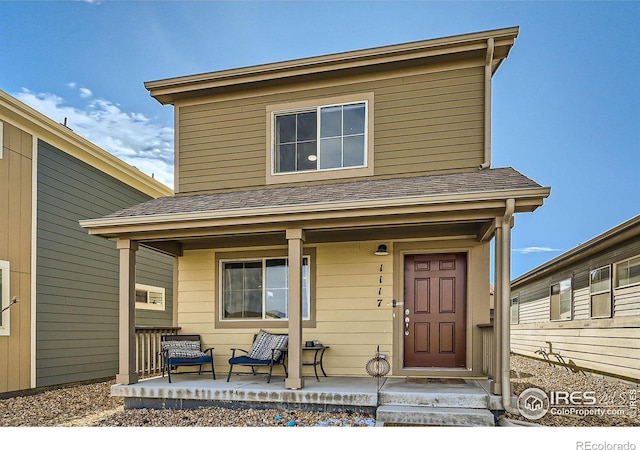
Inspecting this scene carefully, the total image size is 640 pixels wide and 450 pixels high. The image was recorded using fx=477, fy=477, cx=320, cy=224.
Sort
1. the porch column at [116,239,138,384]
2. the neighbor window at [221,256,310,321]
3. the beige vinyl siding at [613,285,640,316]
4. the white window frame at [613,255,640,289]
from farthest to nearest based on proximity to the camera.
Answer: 1. the white window frame at [613,255,640,289]
2. the beige vinyl siding at [613,285,640,316]
3. the neighbor window at [221,256,310,321]
4. the porch column at [116,239,138,384]

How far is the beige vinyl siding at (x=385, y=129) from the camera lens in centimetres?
675

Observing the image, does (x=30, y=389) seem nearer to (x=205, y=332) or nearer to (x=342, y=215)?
(x=205, y=332)

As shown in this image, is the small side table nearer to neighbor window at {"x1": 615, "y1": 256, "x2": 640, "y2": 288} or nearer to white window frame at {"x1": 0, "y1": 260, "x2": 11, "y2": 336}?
white window frame at {"x1": 0, "y1": 260, "x2": 11, "y2": 336}

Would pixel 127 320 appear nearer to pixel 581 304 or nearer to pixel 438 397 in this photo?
pixel 438 397

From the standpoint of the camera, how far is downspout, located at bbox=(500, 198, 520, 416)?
5.05m

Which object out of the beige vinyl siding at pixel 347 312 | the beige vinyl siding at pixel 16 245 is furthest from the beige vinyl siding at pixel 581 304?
the beige vinyl siding at pixel 16 245

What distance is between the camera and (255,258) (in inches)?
293

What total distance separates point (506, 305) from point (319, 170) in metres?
3.35

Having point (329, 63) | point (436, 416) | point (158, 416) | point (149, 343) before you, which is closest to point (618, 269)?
point (436, 416)

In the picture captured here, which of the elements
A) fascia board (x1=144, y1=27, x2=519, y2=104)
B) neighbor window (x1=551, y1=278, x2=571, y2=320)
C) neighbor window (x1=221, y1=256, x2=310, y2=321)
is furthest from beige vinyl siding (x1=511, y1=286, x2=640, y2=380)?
neighbor window (x1=221, y1=256, x2=310, y2=321)

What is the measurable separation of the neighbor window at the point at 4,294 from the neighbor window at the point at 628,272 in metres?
9.87

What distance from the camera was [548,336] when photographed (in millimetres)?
12477

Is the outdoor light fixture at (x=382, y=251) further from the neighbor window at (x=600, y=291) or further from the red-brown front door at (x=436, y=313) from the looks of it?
the neighbor window at (x=600, y=291)

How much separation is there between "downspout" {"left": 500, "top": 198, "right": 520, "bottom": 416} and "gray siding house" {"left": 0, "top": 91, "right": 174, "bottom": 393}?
22.1 ft
